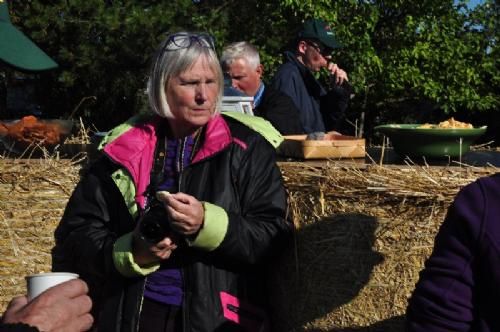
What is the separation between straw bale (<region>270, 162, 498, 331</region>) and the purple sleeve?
106 centimetres

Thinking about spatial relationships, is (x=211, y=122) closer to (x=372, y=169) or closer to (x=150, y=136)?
(x=150, y=136)

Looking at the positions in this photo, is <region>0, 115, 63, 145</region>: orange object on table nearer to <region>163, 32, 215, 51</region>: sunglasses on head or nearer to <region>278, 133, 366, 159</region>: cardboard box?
<region>163, 32, 215, 51</region>: sunglasses on head

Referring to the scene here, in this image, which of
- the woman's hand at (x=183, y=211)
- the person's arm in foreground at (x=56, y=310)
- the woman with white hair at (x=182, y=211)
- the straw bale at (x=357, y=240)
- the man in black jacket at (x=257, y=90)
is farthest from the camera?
the man in black jacket at (x=257, y=90)

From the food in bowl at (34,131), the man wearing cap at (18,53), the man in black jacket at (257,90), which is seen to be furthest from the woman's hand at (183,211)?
the man in black jacket at (257,90)

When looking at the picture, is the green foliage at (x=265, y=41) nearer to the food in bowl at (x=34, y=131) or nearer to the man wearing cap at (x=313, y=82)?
the man wearing cap at (x=313, y=82)

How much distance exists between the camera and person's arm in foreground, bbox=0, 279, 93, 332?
5.95 feet

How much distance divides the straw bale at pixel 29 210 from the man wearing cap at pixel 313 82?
1478 mm

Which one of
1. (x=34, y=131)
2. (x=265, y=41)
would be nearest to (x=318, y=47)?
(x=34, y=131)

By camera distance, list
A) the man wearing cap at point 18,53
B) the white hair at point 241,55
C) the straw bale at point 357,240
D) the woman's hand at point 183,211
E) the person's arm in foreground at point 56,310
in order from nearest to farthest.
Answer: the person's arm in foreground at point 56,310
the woman's hand at point 183,211
the straw bale at point 357,240
the man wearing cap at point 18,53
the white hair at point 241,55

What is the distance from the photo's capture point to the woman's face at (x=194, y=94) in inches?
108

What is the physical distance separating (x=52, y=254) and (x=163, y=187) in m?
1.12

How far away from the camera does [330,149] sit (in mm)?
3002

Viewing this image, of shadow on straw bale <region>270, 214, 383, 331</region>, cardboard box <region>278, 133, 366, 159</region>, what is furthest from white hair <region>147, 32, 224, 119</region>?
shadow on straw bale <region>270, 214, 383, 331</region>

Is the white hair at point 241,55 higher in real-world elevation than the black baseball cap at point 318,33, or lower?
lower
